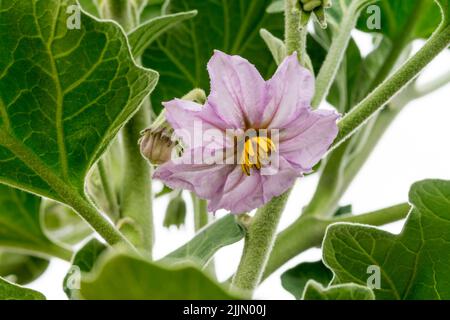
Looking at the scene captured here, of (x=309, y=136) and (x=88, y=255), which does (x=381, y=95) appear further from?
(x=88, y=255)

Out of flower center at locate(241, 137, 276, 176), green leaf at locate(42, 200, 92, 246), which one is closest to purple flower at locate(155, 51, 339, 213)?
flower center at locate(241, 137, 276, 176)

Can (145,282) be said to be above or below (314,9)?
below

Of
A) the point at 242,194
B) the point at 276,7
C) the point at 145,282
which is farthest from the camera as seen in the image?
the point at 276,7

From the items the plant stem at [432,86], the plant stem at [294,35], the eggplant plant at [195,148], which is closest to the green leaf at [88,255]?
the eggplant plant at [195,148]

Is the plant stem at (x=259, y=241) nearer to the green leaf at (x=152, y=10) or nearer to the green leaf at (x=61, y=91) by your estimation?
the green leaf at (x=61, y=91)

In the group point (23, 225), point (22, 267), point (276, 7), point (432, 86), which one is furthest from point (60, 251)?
point (432, 86)

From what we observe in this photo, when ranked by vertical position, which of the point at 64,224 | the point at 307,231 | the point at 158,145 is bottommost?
the point at 64,224

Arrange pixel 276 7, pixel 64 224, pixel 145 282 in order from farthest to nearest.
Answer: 1. pixel 64 224
2. pixel 276 7
3. pixel 145 282
